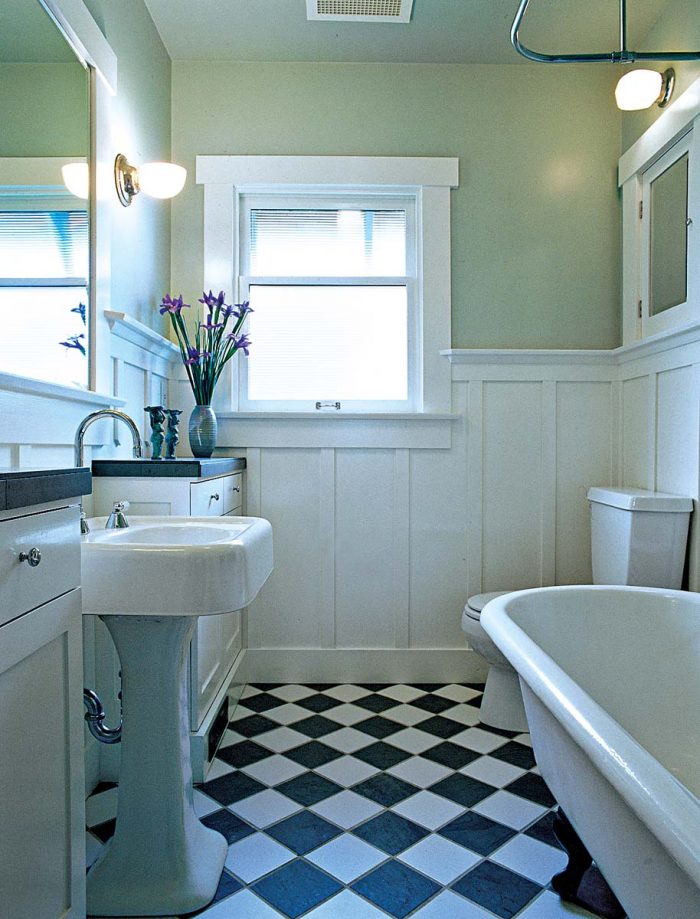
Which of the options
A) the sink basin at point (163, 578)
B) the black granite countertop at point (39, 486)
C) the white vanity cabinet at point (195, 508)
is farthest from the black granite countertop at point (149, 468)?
the black granite countertop at point (39, 486)

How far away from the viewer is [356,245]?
2916 mm

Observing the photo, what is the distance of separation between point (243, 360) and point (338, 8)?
1.31 meters

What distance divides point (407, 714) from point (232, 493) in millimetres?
1023

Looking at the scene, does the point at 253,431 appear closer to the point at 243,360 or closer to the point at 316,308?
the point at 243,360

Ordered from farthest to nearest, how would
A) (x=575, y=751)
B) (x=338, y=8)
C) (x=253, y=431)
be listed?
(x=253, y=431)
(x=338, y=8)
(x=575, y=751)

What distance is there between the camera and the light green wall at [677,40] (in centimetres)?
227

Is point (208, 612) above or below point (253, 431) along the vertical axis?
below

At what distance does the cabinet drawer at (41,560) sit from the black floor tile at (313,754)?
1.29m

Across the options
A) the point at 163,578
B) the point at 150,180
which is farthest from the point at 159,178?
the point at 163,578

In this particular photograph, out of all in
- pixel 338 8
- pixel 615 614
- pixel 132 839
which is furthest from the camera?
pixel 338 8

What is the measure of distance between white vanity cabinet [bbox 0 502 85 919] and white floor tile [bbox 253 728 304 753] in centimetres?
115

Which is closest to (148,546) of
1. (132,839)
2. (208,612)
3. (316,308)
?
(208,612)

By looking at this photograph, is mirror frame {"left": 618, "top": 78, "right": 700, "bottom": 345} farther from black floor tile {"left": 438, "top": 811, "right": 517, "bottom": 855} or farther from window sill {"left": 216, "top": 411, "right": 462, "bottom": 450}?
black floor tile {"left": 438, "top": 811, "right": 517, "bottom": 855}

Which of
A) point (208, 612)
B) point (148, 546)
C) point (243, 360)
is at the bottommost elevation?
point (208, 612)
